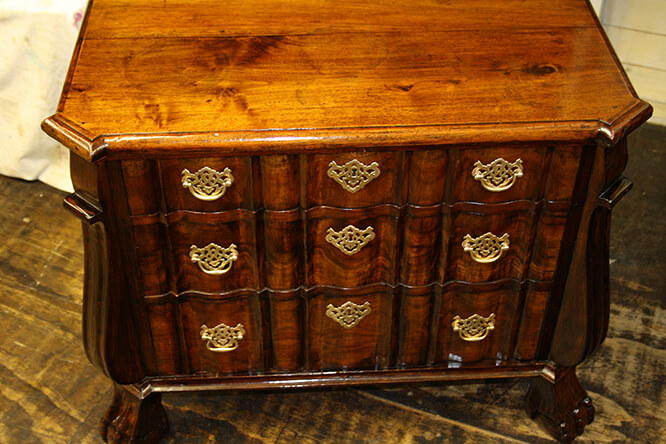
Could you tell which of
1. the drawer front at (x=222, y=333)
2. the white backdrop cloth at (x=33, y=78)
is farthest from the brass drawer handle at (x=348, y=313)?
the white backdrop cloth at (x=33, y=78)

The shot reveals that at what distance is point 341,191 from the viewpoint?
5.03 ft

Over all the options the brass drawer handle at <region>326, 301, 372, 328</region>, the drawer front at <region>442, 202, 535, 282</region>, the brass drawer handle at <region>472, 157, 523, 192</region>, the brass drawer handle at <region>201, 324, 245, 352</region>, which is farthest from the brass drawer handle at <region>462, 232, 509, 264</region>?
the brass drawer handle at <region>201, 324, 245, 352</region>

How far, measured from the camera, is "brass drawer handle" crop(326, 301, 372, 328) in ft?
5.66

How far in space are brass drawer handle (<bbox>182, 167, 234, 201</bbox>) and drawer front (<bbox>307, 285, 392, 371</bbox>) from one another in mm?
322

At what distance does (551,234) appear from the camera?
63.9 inches

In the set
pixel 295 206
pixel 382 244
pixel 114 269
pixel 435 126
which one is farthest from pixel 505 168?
pixel 114 269

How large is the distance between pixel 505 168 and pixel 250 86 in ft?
1.61

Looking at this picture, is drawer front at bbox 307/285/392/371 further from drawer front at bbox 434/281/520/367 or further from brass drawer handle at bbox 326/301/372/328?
drawer front at bbox 434/281/520/367

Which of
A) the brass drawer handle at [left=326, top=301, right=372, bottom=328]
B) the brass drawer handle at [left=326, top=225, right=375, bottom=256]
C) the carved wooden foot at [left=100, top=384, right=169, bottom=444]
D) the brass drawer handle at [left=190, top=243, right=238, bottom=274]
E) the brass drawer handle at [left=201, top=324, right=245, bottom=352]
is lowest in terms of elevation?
the carved wooden foot at [left=100, top=384, right=169, bottom=444]

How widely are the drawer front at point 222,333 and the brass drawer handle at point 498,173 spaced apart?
0.51 meters

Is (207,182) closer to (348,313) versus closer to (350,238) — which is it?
(350,238)

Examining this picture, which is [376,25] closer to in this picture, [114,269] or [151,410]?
[114,269]

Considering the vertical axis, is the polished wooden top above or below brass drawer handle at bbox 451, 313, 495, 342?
above

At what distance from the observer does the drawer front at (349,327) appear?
5.64ft
